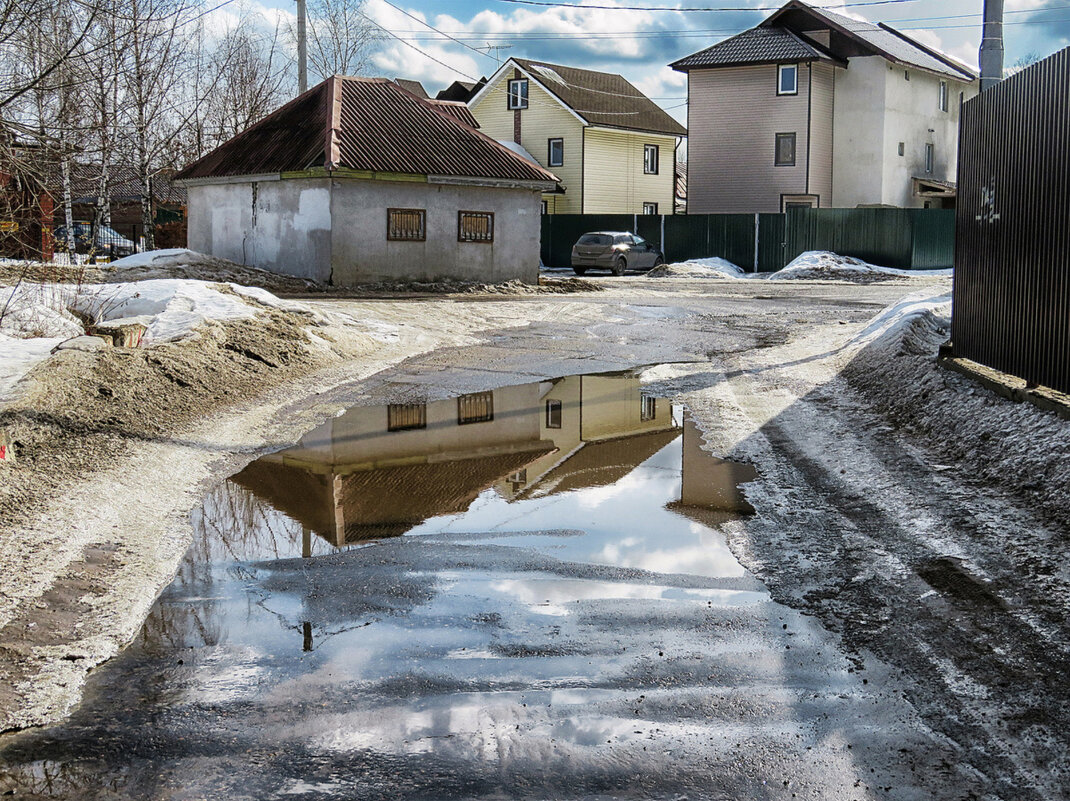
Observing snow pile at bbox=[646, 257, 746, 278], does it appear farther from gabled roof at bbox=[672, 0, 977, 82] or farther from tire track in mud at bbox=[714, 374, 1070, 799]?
tire track in mud at bbox=[714, 374, 1070, 799]

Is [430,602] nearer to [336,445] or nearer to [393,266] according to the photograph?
[336,445]

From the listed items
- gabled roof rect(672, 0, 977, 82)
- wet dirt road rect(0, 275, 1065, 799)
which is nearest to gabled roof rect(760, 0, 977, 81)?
gabled roof rect(672, 0, 977, 82)

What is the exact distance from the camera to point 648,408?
11.6 m

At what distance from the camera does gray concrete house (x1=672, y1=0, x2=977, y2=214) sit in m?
46.5

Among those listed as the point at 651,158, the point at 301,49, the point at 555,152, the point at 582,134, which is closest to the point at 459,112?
the point at 301,49

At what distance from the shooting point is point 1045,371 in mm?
8766

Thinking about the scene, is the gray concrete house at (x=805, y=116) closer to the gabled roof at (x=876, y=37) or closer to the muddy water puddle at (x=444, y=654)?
the gabled roof at (x=876, y=37)

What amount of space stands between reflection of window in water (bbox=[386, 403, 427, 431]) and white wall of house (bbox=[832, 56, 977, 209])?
126 ft

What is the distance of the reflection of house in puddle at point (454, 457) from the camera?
7.53 meters

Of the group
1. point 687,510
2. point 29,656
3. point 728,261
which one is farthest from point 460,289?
point 29,656

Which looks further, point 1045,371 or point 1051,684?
point 1045,371

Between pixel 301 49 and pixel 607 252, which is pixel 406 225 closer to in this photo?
pixel 301 49

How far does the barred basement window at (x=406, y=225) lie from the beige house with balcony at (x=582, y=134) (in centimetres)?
2084

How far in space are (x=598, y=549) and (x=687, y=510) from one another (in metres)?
1.13
